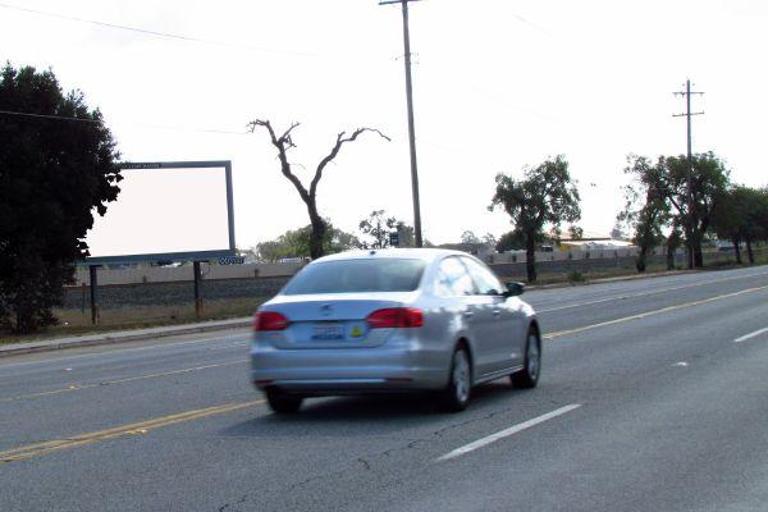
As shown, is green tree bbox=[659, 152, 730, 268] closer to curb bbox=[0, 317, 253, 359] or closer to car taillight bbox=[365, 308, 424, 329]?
curb bbox=[0, 317, 253, 359]

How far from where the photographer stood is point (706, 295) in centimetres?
3594

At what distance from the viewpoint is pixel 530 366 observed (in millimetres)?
13273

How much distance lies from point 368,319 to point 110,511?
3.81m

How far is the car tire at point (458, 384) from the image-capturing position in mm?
10914

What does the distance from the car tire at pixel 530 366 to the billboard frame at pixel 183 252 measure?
29.3 m

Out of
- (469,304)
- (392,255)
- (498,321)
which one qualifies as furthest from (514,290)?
(392,255)

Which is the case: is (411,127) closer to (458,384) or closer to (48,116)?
(48,116)

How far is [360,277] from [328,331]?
2.72ft

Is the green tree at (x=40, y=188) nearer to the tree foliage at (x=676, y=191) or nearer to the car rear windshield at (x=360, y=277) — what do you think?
the car rear windshield at (x=360, y=277)

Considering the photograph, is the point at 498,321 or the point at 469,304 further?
the point at 498,321

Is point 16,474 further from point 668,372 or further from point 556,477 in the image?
point 668,372

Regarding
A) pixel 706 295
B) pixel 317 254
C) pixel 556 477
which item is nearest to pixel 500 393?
pixel 556 477

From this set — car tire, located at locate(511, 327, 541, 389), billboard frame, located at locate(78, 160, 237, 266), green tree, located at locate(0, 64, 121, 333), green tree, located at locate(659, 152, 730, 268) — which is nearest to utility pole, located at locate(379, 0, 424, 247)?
billboard frame, located at locate(78, 160, 237, 266)

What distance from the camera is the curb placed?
90.6 feet
